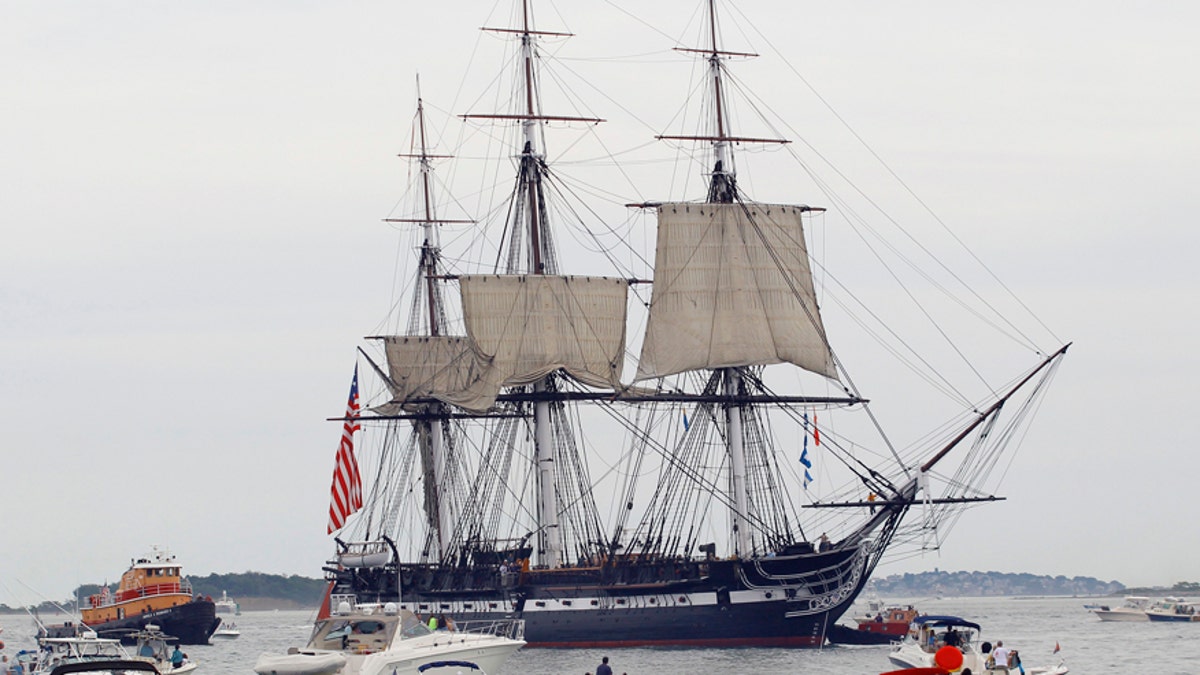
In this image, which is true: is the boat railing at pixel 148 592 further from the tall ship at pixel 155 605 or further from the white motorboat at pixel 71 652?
the white motorboat at pixel 71 652

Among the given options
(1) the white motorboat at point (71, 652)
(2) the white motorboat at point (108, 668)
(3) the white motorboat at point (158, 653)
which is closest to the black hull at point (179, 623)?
(3) the white motorboat at point (158, 653)

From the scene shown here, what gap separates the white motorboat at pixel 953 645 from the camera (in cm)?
4541

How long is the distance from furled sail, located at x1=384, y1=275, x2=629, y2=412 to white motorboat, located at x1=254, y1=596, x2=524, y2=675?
42.4 metres

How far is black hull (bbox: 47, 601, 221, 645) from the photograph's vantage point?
9100 cm

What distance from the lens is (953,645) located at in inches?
1793

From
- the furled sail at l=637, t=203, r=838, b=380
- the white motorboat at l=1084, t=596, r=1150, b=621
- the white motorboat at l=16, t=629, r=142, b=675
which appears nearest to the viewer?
the white motorboat at l=16, t=629, r=142, b=675

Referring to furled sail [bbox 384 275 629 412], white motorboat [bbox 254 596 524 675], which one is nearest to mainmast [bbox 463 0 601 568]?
furled sail [bbox 384 275 629 412]

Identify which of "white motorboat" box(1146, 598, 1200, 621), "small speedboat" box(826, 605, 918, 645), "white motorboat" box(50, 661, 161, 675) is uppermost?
"white motorboat" box(1146, 598, 1200, 621)

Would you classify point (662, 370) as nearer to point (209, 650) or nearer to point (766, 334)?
point (766, 334)

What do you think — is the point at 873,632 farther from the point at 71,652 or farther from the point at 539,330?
the point at 71,652

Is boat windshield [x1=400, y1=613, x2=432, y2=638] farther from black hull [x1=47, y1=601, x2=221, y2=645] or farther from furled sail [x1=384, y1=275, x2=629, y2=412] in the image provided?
black hull [x1=47, y1=601, x2=221, y2=645]

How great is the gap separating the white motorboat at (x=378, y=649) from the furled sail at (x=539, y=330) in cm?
4242

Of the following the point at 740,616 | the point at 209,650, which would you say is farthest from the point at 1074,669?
the point at 209,650

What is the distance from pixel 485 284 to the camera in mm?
89438
